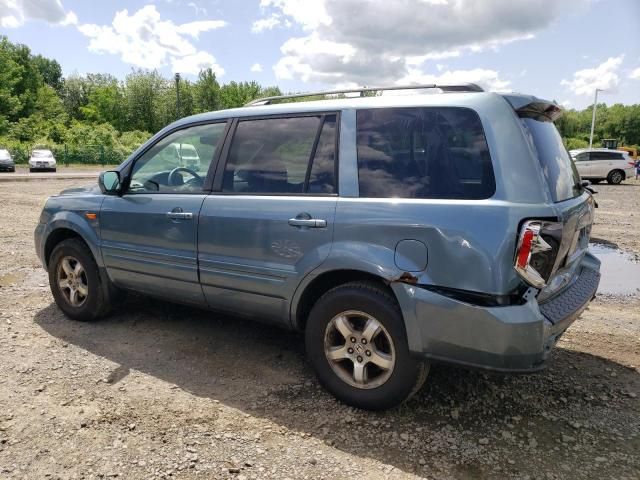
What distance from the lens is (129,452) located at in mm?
2635

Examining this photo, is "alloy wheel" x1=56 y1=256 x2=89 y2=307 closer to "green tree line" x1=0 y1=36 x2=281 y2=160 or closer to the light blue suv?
the light blue suv

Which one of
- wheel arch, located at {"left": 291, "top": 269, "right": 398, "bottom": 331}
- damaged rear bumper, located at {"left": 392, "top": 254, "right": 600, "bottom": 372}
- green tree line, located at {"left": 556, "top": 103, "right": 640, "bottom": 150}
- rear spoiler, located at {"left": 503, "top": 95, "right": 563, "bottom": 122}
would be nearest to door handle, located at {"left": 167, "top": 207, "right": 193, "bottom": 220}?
wheel arch, located at {"left": 291, "top": 269, "right": 398, "bottom": 331}

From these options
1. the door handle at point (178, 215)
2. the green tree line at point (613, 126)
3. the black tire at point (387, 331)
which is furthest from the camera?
the green tree line at point (613, 126)

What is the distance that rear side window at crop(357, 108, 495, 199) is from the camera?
262 centimetres

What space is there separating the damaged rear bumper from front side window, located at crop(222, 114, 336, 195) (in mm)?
941

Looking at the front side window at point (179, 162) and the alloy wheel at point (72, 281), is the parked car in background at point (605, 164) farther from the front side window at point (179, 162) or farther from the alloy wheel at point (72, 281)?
the alloy wheel at point (72, 281)

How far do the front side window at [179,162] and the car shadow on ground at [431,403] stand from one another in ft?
4.32

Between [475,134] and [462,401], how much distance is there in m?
1.71

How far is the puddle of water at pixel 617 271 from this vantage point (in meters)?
5.72

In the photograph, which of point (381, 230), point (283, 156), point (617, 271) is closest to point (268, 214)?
point (283, 156)

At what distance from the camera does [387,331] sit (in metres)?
2.81

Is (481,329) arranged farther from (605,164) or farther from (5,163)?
(5,163)

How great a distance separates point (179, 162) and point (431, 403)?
2.77 m

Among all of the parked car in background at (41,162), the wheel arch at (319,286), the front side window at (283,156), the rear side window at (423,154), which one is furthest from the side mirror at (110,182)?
the parked car in background at (41,162)
